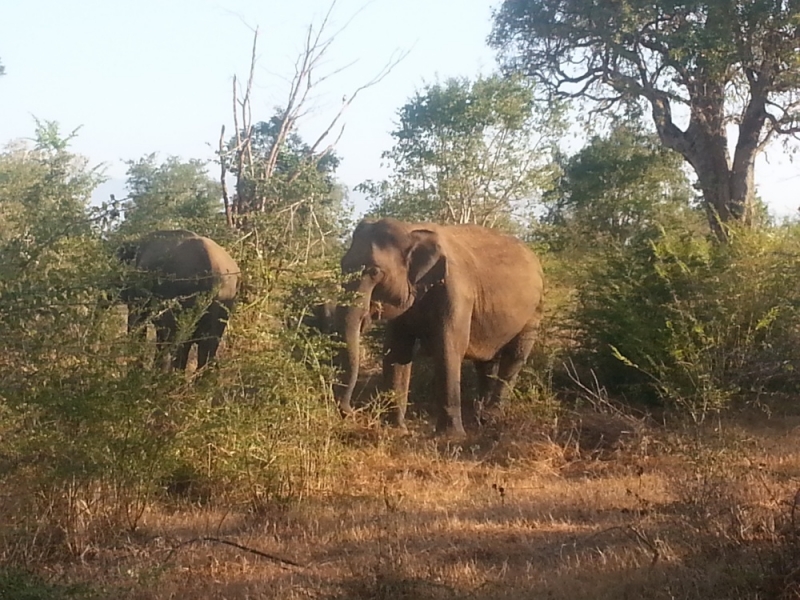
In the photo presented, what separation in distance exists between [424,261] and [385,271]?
579 mm

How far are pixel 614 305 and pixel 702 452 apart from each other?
5.99m

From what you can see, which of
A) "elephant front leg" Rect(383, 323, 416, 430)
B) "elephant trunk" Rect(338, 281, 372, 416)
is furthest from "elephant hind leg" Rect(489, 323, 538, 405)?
"elephant trunk" Rect(338, 281, 372, 416)

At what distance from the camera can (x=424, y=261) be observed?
11148 mm

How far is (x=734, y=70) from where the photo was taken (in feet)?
67.4

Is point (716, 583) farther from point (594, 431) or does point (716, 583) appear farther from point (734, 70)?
point (734, 70)

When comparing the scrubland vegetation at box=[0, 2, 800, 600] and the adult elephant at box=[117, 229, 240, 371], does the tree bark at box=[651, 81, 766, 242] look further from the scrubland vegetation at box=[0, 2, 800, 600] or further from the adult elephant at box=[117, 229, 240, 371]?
the adult elephant at box=[117, 229, 240, 371]

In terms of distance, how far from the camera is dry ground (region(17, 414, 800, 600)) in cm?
538

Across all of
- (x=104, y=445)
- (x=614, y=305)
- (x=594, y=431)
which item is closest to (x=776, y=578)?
(x=104, y=445)

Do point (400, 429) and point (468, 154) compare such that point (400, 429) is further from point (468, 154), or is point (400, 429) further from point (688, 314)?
point (468, 154)

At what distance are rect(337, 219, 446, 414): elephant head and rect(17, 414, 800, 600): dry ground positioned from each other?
1.38 m

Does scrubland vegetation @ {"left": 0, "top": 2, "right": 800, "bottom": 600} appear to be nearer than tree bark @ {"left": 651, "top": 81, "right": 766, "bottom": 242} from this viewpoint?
Yes

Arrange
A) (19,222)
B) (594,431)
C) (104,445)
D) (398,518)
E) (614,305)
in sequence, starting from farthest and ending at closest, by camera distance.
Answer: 1. (614,305)
2. (594,431)
3. (19,222)
4. (398,518)
5. (104,445)

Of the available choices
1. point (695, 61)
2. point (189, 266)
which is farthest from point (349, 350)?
point (695, 61)

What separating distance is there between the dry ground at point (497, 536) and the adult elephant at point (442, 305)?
6.03 ft
